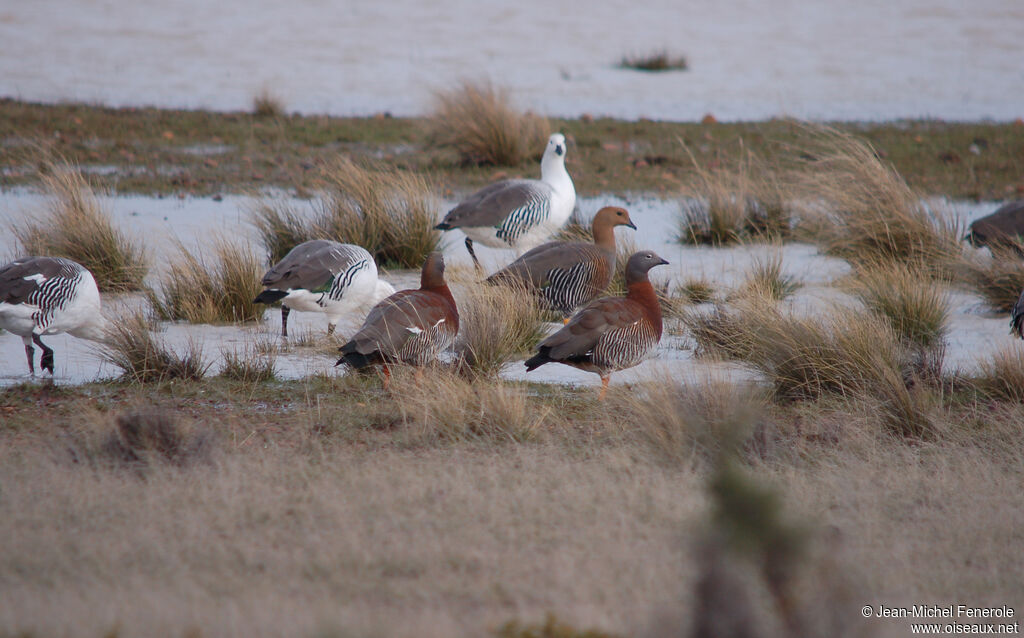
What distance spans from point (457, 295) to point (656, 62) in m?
22.7

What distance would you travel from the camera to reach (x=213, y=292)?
8422mm

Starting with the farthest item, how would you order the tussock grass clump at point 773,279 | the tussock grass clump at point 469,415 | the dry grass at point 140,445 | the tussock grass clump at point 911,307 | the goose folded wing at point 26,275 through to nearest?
the tussock grass clump at point 773,279 → the tussock grass clump at point 911,307 → the goose folded wing at point 26,275 → the tussock grass clump at point 469,415 → the dry grass at point 140,445

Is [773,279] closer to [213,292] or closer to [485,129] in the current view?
[213,292]

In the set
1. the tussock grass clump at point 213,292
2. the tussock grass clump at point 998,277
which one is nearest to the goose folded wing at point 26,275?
the tussock grass clump at point 213,292

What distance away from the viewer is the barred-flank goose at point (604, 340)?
663 cm

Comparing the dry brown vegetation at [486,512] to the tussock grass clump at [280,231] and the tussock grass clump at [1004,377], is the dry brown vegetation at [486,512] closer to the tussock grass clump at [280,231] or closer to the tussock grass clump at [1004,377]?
the tussock grass clump at [1004,377]

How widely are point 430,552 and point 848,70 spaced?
28.4 meters

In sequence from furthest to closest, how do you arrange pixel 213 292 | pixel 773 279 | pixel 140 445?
pixel 773 279
pixel 213 292
pixel 140 445

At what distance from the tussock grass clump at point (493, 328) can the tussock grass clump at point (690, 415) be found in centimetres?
148

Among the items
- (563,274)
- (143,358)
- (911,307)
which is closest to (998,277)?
(911,307)

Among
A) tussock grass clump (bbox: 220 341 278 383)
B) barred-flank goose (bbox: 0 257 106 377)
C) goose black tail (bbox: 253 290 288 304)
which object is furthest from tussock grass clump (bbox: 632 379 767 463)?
barred-flank goose (bbox: 0 257 106 377)

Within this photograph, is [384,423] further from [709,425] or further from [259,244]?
[259,244]

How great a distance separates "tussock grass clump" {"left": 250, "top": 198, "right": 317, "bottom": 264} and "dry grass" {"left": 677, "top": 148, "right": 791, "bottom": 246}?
4.10m

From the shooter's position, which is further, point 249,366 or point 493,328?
point 493,328
